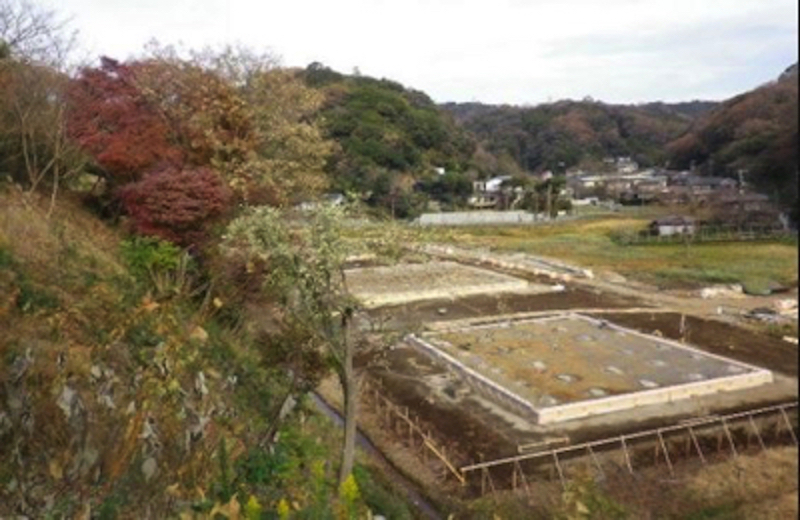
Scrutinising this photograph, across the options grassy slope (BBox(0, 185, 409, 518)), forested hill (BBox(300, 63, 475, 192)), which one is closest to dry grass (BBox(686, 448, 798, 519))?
grassy slope (BBox(0, 185, 409, 518))

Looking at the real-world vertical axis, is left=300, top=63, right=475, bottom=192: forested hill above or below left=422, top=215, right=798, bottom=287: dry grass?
above

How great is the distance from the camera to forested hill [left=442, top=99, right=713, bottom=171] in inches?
236

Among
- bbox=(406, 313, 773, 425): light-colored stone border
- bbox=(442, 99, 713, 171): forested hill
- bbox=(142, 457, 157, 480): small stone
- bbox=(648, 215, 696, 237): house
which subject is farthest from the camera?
bbox=(406, 313, 773, 425): light-colored stone border

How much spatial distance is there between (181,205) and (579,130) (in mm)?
12510

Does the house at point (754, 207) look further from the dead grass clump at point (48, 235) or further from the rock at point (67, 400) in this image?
Answer: the dead grass clump at point (48, 235)

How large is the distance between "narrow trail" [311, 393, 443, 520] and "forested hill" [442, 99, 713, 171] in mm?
5347

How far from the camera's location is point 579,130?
20500 millimetres

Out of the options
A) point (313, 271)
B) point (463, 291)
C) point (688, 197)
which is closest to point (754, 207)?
point (688, 197)

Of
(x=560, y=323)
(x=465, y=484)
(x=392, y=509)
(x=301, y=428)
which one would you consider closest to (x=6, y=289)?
(x=301, y=428)

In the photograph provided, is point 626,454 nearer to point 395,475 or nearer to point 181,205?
point 395,475

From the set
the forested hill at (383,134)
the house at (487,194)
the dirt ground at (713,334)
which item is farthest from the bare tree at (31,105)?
the house at (487,194)

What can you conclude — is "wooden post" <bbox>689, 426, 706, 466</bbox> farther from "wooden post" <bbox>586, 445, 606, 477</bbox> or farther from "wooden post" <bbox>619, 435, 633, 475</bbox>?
"wooden post" <bbox>586, 445, 606, 477</bbox>

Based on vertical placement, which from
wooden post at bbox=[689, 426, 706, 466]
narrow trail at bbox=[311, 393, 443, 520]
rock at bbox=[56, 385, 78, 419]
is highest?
rock at bbox=[56, 385, 78, 419]

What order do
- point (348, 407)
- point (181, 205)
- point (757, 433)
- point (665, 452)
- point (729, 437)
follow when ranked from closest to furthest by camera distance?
point (348, 407) < point (665, 452) < point (729, 437) < point (757, 433) < point (181, 205)
